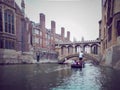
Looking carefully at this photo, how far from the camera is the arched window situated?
148 feet

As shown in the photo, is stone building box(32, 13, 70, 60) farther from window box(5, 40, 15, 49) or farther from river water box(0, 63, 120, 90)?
river water box(0, 63, 120, 90)

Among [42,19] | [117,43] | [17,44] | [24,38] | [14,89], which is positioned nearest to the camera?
[14,89]

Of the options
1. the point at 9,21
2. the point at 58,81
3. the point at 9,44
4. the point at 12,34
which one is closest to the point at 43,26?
the point at 12,34

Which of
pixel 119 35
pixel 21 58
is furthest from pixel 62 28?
pixel 119 35

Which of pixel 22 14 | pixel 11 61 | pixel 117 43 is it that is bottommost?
pixel 11 61

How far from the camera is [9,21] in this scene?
46406 millimetres

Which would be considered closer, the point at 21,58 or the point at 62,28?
the point at 21,58

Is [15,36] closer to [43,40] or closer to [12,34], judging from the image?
[12,34]

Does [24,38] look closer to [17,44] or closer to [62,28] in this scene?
[17,44]

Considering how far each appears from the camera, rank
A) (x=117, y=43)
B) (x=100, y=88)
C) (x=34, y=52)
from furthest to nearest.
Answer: (x=34, y=52) < (x=117, y=43) < (x=100, y=88)

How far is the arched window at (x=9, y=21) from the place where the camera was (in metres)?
45.1

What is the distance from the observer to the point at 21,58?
51.0 metres

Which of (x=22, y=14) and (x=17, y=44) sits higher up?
(x=22, y=14)

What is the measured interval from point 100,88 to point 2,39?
114ft
